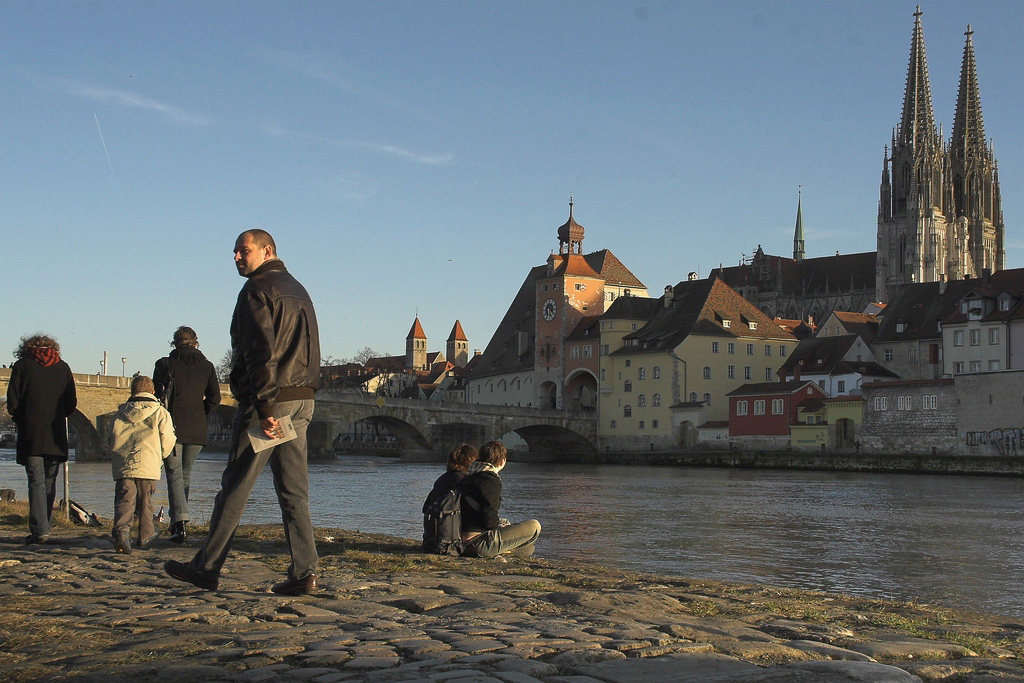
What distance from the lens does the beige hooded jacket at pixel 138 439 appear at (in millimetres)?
9516

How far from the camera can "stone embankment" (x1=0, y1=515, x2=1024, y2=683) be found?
15.1 feet

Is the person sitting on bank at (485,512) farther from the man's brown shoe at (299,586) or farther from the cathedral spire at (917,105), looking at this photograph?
the cathedral spire at (917,105)

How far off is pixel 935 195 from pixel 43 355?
122441mm

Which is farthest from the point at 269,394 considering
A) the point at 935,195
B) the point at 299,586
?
the point at 935,195

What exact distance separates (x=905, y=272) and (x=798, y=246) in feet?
220

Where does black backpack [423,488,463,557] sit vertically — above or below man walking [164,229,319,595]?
below

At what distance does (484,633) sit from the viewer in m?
5.39

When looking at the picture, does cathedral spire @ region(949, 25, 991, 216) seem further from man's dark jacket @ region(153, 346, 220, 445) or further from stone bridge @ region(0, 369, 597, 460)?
man's dark jacket @ region(153, 346, 220, 445)

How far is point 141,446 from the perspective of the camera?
31.4 feet

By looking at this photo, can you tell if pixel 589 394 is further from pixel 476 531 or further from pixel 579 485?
pixel 476 531

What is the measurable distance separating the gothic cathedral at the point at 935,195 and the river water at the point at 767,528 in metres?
88.3

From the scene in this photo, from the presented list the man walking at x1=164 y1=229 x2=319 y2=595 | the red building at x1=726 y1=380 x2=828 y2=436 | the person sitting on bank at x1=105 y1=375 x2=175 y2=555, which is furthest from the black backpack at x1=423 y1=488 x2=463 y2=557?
the red building at x1=726 y1=380 x2=828 y2=436

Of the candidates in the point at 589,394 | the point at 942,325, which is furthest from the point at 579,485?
the point at 589,394

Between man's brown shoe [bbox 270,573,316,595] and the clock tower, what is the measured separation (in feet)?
275
